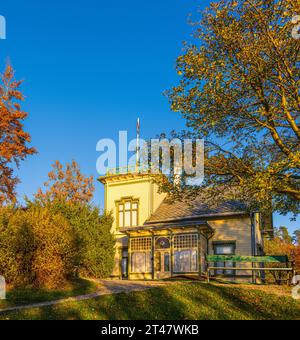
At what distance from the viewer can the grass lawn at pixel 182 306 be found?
38.2ft

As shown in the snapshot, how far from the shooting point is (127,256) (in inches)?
1302

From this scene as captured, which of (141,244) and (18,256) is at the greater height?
(141,244)

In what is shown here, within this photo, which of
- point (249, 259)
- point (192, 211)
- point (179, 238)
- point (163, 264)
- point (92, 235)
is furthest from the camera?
point (192, 211)

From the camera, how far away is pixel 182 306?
500 inches

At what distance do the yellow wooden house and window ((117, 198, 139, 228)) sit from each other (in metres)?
0.08

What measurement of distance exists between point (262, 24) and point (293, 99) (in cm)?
295

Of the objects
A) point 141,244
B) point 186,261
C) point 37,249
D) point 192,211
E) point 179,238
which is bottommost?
point 186,261

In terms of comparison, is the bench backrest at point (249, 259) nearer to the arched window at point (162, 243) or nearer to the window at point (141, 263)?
the arched window at point (162, 243)

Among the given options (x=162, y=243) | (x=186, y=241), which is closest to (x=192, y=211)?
(x=186, y=241)

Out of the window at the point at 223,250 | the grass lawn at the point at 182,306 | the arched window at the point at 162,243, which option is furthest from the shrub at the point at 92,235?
the grass lawn at the point at 182,306

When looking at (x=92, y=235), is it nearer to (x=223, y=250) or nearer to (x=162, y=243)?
(x=162, y=243)

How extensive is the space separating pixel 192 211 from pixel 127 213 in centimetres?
617

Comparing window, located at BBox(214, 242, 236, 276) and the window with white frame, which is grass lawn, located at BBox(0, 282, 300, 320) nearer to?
the window with white frame
